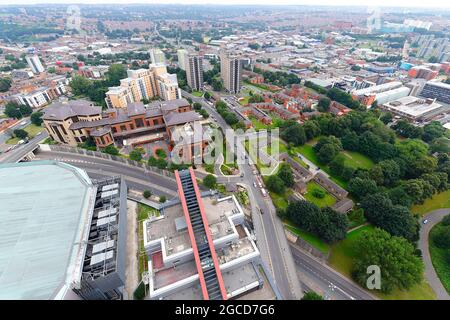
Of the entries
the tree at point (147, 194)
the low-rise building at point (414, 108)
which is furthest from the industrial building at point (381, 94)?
the tree at point (147, 194)

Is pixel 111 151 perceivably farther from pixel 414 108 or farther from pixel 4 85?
pixel 414 108

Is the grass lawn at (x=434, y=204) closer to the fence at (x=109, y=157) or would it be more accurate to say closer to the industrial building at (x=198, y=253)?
the industrial building at (x=198, y=253)

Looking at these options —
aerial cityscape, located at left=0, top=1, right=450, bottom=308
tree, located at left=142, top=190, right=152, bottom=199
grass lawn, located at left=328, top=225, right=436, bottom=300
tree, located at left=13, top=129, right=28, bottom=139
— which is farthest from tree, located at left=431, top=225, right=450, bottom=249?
tree, located at left=13, top=129, right=28, bottom=139

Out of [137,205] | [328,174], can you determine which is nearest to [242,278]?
[137,205]

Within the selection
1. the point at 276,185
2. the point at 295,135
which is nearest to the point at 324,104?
the point at 295,135

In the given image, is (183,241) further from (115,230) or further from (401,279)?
(401,279)
